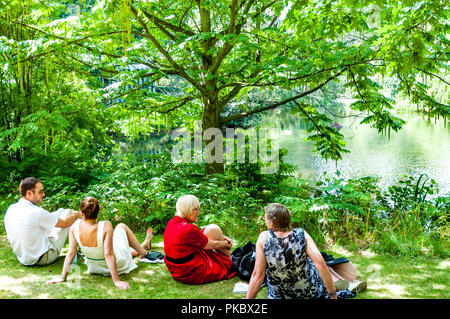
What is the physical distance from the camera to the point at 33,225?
4117 mm

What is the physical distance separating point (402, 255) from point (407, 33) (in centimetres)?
276

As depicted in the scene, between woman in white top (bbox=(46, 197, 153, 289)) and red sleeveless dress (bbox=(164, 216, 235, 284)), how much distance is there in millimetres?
542

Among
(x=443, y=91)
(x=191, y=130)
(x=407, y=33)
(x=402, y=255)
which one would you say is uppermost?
(x=443, y=91)

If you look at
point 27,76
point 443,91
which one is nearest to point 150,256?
point 27,76

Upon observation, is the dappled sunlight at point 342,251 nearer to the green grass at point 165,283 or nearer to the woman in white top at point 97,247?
the green grass at point 165,283

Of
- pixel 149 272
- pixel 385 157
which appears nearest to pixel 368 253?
pixel 149 272

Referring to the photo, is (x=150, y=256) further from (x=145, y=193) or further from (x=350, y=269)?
(x=350, y=269)

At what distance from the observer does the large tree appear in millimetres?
5254

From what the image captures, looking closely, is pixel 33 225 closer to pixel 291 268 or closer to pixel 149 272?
pixel 149 272

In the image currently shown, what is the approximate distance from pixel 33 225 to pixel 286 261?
289cm

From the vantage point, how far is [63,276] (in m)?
3.75

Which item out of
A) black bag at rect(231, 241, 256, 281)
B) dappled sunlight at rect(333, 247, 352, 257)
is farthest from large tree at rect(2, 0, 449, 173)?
black bag at rect(231, 241, 256, 281)

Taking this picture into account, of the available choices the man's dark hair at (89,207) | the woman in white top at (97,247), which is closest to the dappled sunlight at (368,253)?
the woman in white top at (97,247)

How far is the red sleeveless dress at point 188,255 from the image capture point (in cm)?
376
